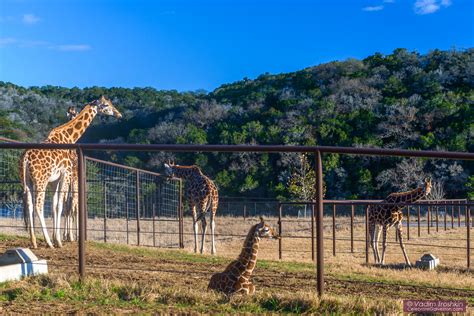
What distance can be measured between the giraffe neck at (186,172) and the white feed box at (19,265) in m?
7.30

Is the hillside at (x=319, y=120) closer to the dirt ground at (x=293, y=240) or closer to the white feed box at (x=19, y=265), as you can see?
the dirt ground at (x=293, y=240)

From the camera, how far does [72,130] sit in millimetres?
10109

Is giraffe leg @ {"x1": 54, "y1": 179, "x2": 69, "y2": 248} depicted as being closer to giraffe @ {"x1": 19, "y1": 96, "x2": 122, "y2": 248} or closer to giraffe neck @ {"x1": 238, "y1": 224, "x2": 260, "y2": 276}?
giraffe @ {"x1": 19, "y1": 96, "x2": 122, "y2": 248}

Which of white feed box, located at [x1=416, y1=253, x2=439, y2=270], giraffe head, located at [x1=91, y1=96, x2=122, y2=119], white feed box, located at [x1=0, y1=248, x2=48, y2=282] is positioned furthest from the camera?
giraffe head, located at [x1=91, y1=96, x2=122, y2=119]

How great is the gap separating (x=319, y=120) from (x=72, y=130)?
2648cm

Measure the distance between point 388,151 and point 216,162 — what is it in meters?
27.0

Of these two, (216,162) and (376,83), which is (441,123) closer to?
(376,83)

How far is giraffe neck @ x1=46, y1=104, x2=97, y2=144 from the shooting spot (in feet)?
31.8

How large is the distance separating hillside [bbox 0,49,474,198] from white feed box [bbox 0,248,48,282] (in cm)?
2353

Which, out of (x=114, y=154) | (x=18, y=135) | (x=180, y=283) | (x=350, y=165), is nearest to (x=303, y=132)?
(x=350, y=165)

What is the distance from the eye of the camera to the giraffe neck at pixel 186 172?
527 inches

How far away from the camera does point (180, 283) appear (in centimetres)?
600

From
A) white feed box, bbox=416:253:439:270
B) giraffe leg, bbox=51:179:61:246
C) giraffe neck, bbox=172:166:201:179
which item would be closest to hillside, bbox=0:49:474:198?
giraffe neck, bbox=172:166:201:179

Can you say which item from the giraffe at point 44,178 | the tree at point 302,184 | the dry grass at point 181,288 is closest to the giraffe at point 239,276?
the dry grass at point 181,288
